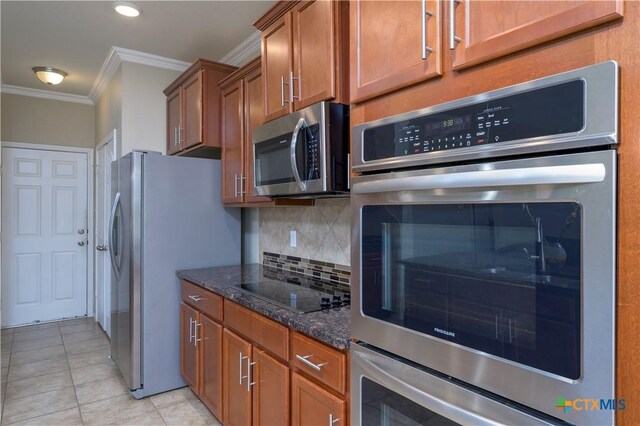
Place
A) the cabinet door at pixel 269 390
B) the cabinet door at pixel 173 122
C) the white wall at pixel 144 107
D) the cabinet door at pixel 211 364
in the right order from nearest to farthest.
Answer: the cabinet door at pixel 269 390 < the cabinet door at pixel 211 364 < the cabinet door at pixel 173 122 < the white wall at pixel 144 107

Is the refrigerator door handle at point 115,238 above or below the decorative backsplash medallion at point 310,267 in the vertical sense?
above

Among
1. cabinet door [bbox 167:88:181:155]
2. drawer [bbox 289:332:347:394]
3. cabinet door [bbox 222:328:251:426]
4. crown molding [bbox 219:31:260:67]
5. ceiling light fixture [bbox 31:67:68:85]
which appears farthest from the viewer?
ceiling light fixture [bbox 31:67:68:85]

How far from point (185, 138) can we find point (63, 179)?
2584 millimetres

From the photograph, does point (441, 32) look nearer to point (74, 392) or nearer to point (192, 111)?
point (192, 111)

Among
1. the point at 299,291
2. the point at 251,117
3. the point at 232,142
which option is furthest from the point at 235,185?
the point at 299,291

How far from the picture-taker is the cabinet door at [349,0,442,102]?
1.03 m

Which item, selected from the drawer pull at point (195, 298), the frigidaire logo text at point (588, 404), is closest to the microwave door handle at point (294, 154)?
the drawer pull at point (195, 298)

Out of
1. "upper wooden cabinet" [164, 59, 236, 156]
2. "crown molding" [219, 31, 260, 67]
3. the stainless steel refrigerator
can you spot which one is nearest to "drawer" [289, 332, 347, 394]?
the stainless steel refrigerator

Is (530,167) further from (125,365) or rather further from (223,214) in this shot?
(125,365)

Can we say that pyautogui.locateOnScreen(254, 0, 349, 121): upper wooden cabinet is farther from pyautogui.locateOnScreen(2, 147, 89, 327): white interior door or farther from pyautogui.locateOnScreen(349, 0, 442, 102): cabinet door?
pyautogui.locateOnScreen(2, 147, 89, 327): white interior door

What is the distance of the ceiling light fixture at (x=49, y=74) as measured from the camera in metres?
3.83

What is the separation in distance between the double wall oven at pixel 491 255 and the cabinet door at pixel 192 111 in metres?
2.15

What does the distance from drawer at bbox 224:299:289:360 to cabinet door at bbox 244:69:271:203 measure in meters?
0.72

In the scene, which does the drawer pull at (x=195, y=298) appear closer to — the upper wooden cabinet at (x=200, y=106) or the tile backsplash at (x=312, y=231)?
the tile backsplash at (x=312, y=231)
